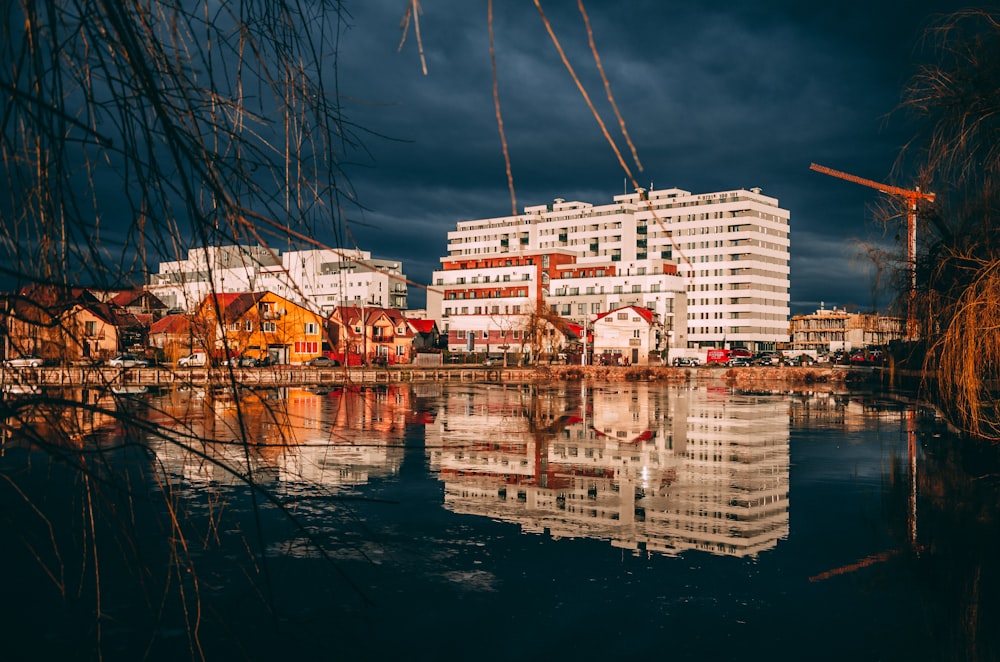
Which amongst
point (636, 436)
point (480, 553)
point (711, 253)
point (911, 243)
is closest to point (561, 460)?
point (636, 436)

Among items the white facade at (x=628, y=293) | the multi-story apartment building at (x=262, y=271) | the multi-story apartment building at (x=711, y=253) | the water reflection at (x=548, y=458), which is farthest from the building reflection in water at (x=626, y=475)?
the multi-story apartment building at (x=711, y=253)

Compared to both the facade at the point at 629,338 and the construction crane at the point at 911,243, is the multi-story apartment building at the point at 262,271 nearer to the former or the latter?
Answer: the construction crane at the point at 911,243

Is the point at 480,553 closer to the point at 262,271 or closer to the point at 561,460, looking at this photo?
the point at 561,460

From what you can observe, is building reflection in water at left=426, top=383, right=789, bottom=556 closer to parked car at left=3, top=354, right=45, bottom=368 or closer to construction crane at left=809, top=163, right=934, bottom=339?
construction crane at left=809, top=163, right=934, bottom=339

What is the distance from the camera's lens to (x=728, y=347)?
119 metres

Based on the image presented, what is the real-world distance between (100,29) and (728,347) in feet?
405

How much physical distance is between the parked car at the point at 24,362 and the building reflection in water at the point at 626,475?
8207 millimetres

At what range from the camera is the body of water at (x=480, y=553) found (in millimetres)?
3701

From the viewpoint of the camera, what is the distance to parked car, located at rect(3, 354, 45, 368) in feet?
7.49

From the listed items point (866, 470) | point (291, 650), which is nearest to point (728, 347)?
point (866, 470)

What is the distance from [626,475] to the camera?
579 inches

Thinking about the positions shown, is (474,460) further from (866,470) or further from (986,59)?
(986,59)

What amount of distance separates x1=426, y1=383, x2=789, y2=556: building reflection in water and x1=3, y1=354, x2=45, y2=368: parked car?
821 centimetres

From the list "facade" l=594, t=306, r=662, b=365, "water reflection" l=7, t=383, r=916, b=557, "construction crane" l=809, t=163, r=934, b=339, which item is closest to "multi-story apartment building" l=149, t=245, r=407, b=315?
"water reflection" l=7, t=383, r=916, b=557
